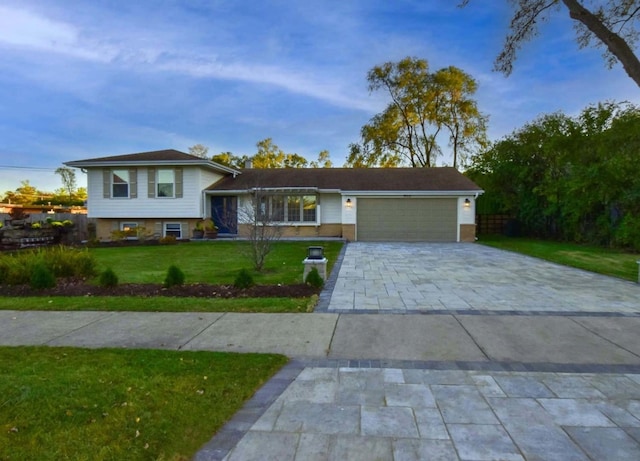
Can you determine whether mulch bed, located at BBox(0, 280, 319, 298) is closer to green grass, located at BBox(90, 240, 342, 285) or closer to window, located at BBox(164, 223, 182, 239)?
green grass, located at BBox(90, 240, 342, 285)

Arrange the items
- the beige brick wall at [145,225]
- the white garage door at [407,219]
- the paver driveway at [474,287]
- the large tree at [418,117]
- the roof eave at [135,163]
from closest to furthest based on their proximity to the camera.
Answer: the paver driveway at [474,287], the roof eave at [135,163], the white garage door at [407,219], the beige brick wall at [145,225], the large tree at [418,117]

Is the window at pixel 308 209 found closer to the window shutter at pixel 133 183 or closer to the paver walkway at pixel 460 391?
the window shutter at pixel 133 183

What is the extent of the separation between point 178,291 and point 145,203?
1340 centimetres

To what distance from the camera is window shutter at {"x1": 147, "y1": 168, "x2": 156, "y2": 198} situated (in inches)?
728

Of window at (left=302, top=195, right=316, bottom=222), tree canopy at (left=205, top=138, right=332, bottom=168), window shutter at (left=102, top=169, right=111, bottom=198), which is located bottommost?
window at (left=302, top=195, right=316, bottom=222)

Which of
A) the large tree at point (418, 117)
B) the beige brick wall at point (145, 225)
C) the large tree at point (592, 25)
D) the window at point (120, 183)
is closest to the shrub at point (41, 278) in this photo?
the large tree at point (592, 25)

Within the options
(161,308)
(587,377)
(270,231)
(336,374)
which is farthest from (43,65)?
(587,377)

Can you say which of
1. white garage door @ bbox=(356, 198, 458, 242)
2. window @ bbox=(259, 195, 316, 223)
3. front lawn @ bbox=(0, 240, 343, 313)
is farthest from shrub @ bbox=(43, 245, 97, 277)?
white garage door @ bbox=(356, 198, 458, 242)

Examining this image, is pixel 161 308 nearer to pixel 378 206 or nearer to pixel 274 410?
pixel 274 410

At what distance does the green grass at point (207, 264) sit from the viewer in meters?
8.37

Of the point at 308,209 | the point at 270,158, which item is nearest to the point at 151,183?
the point at 308,209

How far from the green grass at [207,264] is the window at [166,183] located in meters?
5.24

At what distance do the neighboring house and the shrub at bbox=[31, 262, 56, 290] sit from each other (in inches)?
417

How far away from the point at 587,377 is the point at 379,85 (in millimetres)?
30501
